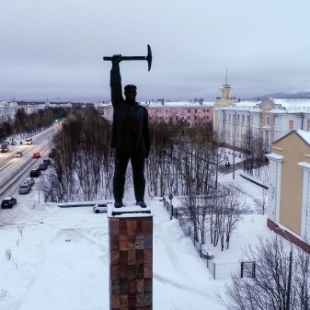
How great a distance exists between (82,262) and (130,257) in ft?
Answer: 32.2

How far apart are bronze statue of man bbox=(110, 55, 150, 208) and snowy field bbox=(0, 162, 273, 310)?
21.9 feet

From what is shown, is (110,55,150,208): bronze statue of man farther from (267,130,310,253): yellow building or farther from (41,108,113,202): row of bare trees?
(41,108,113,202): row of bare trees

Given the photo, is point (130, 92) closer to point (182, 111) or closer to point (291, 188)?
point (291, 188)

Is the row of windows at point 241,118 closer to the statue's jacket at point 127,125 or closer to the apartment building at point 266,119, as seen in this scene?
the apartment building at point 266,119

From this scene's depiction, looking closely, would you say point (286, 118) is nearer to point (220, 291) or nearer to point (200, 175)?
point (200, 175)

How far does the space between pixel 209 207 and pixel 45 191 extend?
1620cm

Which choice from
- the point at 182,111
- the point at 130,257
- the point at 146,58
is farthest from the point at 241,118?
the point at 130,257

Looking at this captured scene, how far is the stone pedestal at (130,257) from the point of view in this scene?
8.61 meters

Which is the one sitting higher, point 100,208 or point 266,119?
point 266,119

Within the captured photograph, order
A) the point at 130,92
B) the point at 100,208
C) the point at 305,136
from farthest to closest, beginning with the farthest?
the point at 100,208 < the point at 305,136 < the point at 130,92

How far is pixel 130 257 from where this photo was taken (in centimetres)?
870

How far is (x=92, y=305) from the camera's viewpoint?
14.0 metres

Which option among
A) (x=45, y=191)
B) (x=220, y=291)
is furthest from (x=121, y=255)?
(x=45, y=191)

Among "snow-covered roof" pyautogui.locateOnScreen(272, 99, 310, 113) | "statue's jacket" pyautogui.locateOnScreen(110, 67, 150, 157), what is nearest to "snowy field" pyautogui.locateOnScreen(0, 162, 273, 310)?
"statue's jacket" pyautogui.locateOnScreen(110, 67, 150, 157)
